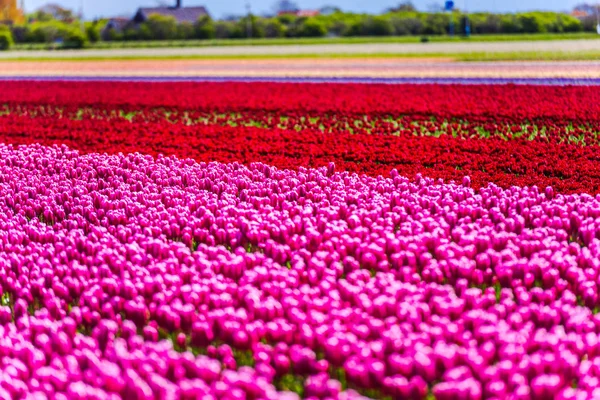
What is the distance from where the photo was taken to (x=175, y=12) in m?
87.0

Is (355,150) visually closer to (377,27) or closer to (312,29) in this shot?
(377,27)

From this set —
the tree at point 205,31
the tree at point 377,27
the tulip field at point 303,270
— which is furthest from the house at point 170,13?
the tulip field at point 303,270

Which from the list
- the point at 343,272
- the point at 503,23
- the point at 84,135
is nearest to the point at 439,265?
the point at 343,272

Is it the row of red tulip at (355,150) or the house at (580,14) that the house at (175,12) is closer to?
the house at (580,14)

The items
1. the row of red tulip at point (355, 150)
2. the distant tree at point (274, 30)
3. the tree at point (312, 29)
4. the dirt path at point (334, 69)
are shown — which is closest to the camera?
the row of red tulip at point (355, 150)

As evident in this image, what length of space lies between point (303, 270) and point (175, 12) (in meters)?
85.2

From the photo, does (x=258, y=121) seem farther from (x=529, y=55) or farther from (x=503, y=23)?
(x=503, y=23)

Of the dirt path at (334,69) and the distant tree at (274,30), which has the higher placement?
the distant tree at (274,30)

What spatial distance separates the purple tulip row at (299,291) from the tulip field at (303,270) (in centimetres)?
2

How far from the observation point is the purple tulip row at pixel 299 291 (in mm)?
4102

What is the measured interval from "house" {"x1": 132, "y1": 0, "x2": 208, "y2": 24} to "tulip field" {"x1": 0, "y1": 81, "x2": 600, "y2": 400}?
76.3 m

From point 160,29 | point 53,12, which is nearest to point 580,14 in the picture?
point 160,29

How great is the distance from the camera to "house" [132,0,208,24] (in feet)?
277

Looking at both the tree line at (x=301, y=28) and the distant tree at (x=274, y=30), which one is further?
the distant tree at (x=274, y=30)
